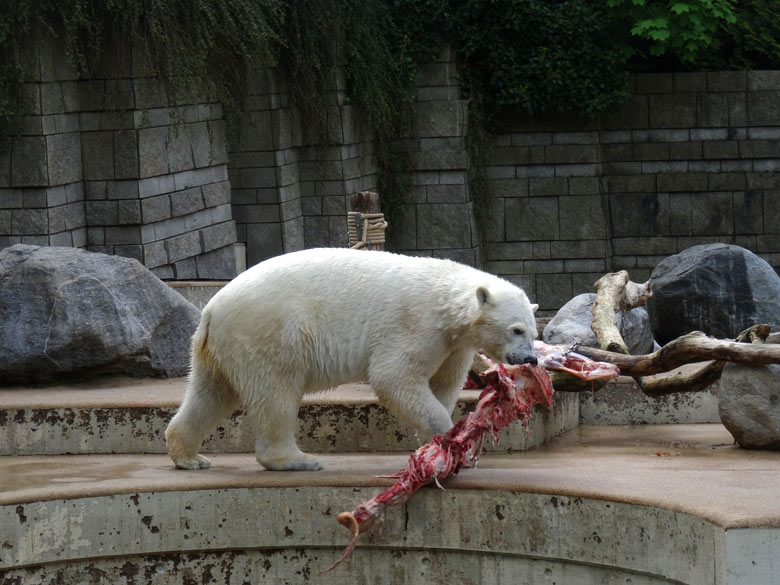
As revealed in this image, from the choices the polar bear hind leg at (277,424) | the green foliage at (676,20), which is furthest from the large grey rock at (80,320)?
the green foliage at (676,20)

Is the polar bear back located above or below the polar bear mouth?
above

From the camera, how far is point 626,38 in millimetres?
13633

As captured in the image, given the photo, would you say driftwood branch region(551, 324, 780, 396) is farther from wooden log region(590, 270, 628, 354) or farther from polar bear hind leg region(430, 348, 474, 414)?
polar bear hind leg region(430, 348, 474, 414)

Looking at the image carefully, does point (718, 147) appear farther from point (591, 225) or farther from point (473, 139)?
point (473, 139)

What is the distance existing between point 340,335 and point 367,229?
3.58 meters


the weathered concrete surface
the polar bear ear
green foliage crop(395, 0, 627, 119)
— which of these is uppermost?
green foliage crop(395, 0, 627, 119)

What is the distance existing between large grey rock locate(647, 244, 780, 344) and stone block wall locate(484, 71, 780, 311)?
5725mm

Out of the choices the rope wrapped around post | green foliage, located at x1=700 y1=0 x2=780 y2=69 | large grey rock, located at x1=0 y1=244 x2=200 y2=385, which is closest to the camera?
large grey rock, located at x1=0 y1=244 x2=200 y2=385

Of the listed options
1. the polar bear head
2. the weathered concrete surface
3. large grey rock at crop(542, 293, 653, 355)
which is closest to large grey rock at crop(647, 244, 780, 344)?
large grey rock at crop(542, 293, 653, 355)

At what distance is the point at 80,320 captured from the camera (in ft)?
20.9

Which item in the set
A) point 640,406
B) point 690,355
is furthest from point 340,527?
point 640,406

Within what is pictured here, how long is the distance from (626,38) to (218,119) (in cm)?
534

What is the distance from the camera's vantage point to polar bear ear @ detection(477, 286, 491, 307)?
174 inches

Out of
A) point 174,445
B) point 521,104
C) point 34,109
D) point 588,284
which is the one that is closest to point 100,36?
point 34,109
